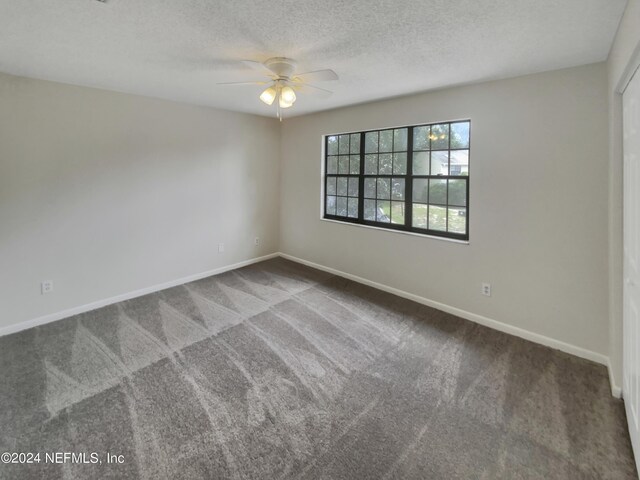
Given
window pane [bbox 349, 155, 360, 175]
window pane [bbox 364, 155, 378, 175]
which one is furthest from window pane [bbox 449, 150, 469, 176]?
window pane [bbox 349, 155, 360, 175]

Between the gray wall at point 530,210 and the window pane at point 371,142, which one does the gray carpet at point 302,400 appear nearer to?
the gray wall at point 530,210

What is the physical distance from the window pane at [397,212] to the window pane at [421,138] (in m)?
0.72

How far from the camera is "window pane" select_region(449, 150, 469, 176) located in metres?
3.26

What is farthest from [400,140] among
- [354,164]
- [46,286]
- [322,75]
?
[46,286]

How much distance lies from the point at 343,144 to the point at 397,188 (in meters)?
1.19

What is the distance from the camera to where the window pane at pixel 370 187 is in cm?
422

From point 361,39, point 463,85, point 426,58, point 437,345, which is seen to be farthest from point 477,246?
point 361,39

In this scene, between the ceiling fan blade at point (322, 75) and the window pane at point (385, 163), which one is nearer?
the ceiling fan blade at point (322, 75)

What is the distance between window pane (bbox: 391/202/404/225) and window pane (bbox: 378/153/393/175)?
0.44 meters

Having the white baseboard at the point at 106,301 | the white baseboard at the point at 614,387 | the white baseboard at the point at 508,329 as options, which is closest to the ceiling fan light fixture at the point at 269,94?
the white baseboard at the point at 508,329

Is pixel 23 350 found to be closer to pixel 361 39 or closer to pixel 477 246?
pixel 361 39

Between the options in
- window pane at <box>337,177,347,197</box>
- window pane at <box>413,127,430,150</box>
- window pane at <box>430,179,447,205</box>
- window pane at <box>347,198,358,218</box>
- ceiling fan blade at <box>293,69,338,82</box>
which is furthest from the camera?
window pane at <box>337,177,347,197</box>

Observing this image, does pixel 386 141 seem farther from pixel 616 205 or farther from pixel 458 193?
pixel 616 205

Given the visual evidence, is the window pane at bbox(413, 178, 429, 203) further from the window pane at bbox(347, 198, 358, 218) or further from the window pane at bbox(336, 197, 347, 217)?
the window pane at bbox(336, 197, 347, 217)
